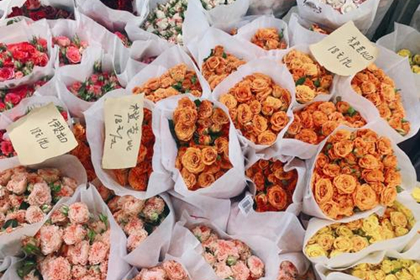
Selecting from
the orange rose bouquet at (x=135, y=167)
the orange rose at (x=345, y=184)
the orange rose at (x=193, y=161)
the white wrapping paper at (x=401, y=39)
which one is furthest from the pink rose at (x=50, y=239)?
the white wrapping paper at (x=401, y=39)

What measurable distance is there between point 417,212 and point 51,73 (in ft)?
4.81

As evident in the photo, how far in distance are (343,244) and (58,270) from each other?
32.7 inches

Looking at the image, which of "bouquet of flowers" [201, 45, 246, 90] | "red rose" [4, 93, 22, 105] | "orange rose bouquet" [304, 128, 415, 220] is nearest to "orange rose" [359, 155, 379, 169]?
"orange rose bouquet" [304, 128, 415, 220]

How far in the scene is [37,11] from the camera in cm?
Result: 213

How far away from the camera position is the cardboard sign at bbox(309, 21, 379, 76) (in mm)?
1588

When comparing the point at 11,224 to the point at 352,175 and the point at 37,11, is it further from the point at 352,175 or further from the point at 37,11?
the point at 37,11

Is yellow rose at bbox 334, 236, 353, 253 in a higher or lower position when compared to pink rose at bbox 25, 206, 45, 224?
lower

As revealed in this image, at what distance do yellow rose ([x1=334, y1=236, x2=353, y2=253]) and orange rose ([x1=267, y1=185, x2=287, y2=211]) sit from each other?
0.21 metres

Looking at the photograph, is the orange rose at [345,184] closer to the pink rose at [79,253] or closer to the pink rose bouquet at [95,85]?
the pink rose at [79,253]

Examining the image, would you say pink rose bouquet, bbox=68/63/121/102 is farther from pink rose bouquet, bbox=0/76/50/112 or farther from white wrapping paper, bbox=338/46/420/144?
white wrapping paper, bbox=338/46/420/144

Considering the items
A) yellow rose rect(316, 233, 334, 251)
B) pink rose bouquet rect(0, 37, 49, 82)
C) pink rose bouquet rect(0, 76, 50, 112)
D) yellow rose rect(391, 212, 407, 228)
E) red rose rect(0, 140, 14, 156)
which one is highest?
pink rose bouquet rect(0, 37, 49, 82)

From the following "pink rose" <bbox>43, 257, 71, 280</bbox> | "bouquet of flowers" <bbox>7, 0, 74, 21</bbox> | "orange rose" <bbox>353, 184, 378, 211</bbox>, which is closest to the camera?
"pink rose" <bbox>43, 257, 71, 280</bbox>

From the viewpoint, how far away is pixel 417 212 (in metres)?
1.41

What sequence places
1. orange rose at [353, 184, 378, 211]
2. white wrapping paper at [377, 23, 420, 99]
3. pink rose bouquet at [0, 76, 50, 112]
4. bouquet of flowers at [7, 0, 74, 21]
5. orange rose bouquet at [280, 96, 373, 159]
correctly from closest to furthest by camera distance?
orange rose at [353, 184, 378, 211], orange rose bouquet at [280, 96, 373, 159], pink rose bouquet at [0, 76, 50, 112], white wrapping paper at [377, 23, 420, 99], bouquet of flowers at [7, 0, 74, 21]
